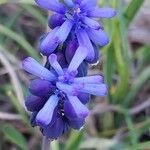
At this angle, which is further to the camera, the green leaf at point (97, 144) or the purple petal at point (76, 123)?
the green leaf at point (97, 144)

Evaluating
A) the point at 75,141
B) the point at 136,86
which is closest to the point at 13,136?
the point at 75,141

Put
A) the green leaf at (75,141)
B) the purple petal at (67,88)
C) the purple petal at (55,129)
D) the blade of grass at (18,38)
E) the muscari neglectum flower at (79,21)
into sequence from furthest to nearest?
the blade of grass at (18,38) < the green leaf at (75,141) < the purple petal at (55,129) < the muscari neglectum flower at (79,21) < the purple petal at (67,88)

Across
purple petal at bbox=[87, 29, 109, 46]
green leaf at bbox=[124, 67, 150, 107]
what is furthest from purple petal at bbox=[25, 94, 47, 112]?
green leaf at bbox=[124, 67, 150, 107]

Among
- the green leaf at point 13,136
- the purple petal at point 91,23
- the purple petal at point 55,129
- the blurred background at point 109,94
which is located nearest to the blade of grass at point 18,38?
the blurred background at point 109,94

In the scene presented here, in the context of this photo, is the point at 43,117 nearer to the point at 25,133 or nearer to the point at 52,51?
the point at 52,51

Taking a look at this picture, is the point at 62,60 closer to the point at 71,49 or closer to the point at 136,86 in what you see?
the point at 71,49

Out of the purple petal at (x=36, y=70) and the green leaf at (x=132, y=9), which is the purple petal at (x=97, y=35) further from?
the green leaf at (x=132, y=9)

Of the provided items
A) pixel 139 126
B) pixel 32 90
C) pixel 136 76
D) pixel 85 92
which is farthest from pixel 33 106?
pixel 136 76
